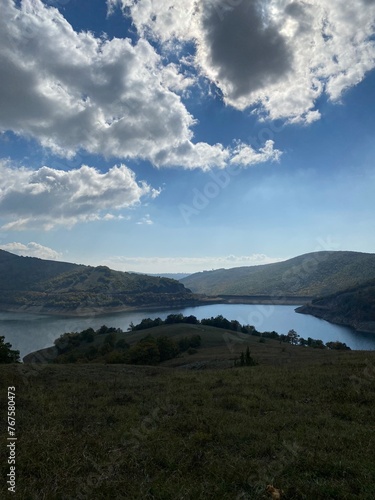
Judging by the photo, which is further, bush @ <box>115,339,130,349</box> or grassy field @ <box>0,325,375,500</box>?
bush @ <box>115,339,130,349</box>

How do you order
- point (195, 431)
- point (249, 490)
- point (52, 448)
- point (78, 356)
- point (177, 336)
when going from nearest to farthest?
point (249, 490), point (52, 448), point (195, 431), point (78, 356), point (177, 336)

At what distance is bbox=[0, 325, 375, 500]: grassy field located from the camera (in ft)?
26.2

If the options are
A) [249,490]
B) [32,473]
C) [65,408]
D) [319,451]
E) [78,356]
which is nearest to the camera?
[249,490]

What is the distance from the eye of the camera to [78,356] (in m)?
89.6

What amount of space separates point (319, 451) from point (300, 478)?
1815 mm

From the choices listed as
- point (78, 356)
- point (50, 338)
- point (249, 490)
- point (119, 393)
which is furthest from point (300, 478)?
point (50, 338)

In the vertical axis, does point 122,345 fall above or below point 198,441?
below

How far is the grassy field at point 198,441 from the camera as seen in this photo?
26.2 feet

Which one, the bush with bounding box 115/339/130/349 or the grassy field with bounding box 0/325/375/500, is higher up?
the grassy field with bounding box 0/325/375/500

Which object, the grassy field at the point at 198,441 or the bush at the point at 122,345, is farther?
the bush at the point at 122,345

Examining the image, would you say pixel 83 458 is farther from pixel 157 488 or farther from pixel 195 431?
pixel 195 431

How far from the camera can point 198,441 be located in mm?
10852

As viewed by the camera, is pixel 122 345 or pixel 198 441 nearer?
pixel 198 441

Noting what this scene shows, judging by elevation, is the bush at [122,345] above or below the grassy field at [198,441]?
below
